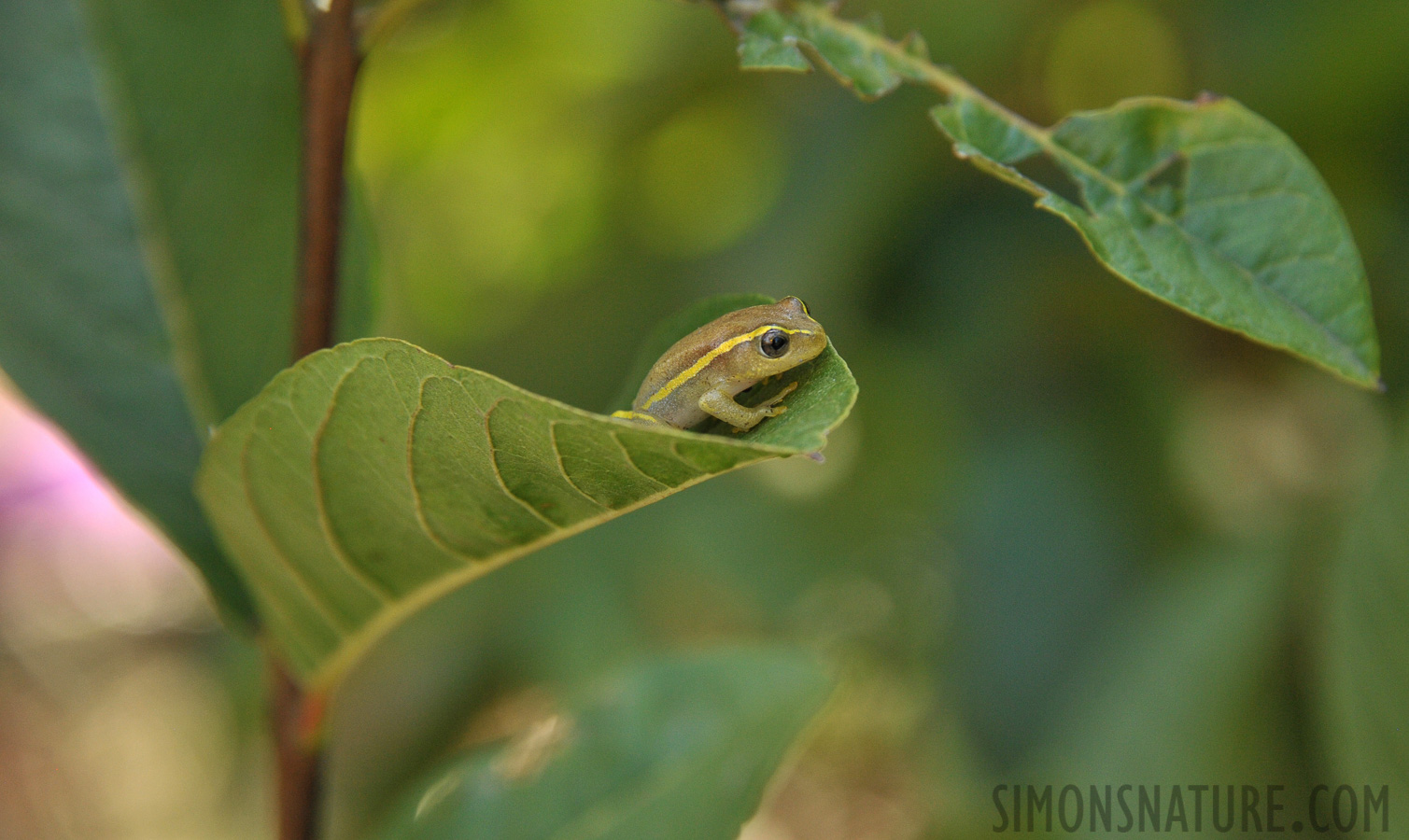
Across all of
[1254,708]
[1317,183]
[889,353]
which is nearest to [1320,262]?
[1317,183]

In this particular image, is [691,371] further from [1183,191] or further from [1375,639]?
[1375,639]

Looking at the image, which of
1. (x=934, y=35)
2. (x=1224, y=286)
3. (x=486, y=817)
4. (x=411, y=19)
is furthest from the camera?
(x=411, y=19)

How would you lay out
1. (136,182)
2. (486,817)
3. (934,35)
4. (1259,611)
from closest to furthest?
(136,182) < (486,817) < (1259,611) < (934,35)

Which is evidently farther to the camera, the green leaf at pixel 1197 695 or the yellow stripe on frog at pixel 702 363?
the green leaf at pixel 1197 695

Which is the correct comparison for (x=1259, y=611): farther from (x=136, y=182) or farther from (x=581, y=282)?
(x=136, y=182)

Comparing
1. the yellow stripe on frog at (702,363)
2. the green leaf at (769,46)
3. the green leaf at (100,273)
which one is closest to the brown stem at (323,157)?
the green leaf at (100,273)

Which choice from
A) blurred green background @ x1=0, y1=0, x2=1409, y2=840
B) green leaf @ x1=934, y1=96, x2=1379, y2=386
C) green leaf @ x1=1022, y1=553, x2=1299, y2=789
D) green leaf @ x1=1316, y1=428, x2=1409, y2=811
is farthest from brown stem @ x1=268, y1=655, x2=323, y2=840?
green leaf @ x1=1316, y1=428, x2=1409, y2=811

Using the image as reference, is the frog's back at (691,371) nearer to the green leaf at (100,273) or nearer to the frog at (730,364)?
the frog at (730,364)

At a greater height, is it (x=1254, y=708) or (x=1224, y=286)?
(x=1224, y=286)
